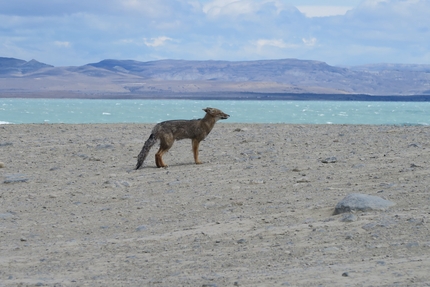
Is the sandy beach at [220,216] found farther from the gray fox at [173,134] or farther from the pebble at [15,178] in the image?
the gray fox at [173,134]

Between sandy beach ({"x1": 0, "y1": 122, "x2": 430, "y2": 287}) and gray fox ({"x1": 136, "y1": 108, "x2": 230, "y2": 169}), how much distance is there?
0.84 feet

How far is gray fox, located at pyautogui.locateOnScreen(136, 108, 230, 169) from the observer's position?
→ 12.2 m

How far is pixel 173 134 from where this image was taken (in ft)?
40.7

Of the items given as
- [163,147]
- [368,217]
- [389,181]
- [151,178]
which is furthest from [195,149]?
[368,217]

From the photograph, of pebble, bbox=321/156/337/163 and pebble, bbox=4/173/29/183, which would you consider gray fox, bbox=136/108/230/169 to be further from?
pebble, bbox=321/156/337/163

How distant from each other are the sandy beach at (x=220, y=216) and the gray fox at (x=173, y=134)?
0.26m

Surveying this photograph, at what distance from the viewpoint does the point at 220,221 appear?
25.7ft

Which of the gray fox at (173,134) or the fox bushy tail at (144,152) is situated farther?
the gray fox at (173,134)

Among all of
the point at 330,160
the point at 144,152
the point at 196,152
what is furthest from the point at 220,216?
the point at 196,152

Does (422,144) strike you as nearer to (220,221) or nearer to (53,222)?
(220,221)

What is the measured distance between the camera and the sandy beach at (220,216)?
5895 millimetres

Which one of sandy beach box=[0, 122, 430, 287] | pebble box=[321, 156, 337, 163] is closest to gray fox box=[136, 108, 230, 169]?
sandy beach box=[0, 122, 430, 287]

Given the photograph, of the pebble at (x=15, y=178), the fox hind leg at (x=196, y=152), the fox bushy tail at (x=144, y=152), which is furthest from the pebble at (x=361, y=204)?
the pebble at (x=15, y=178)

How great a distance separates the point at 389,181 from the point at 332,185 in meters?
0.74
